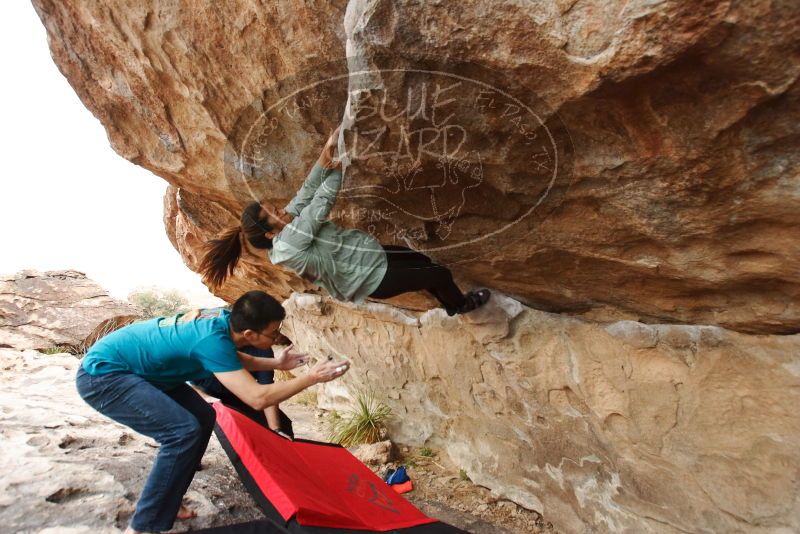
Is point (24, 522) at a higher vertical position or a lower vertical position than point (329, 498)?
lower

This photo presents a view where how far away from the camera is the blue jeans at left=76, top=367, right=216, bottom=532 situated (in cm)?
262

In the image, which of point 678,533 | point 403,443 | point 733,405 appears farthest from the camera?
point 403,443

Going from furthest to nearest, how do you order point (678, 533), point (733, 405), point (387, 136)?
point (678, 533)
point (733, 405)
point (387, 136)

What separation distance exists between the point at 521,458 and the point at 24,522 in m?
3.19

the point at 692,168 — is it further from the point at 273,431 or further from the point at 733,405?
the point at 273,431

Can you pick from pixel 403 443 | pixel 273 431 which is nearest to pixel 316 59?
pixel 273 431

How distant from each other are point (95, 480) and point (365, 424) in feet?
9.01

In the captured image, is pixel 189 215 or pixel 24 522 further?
pixel 189 215

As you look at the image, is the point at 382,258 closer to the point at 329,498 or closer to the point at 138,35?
the point at 329,498

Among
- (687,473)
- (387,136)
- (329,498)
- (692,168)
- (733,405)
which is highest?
(692,168)

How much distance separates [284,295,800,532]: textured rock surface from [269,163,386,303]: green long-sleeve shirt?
45.7 inches

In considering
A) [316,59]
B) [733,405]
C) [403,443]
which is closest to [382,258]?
[316,59]

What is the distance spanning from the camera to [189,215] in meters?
5.67

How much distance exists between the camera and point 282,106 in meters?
3.38
